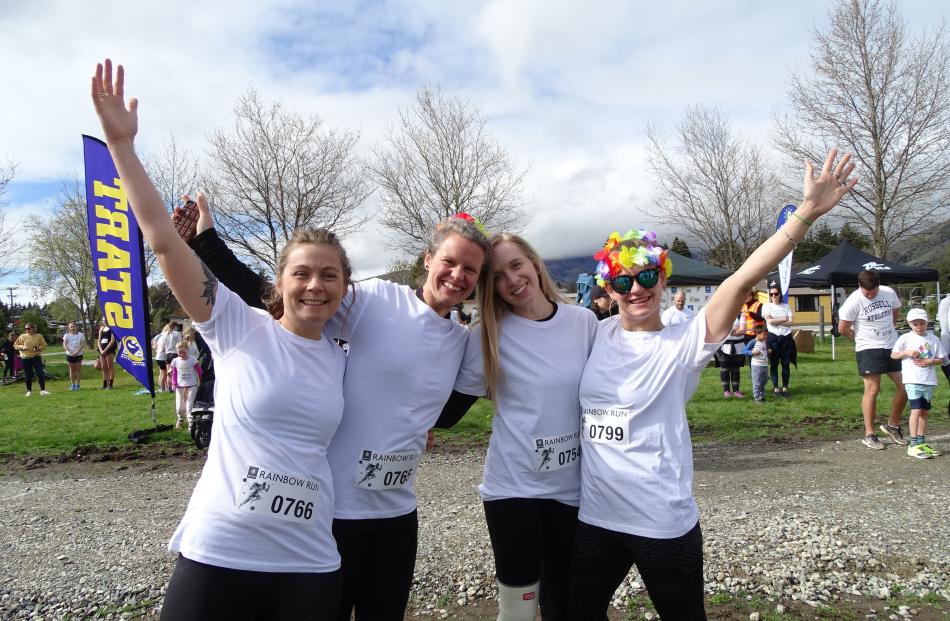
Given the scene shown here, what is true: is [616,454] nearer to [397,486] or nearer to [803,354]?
[397,486]

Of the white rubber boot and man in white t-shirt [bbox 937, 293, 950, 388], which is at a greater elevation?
man in white t-shirt [bbox 937, 293, 950, 388]

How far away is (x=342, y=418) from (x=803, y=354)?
1696 cm

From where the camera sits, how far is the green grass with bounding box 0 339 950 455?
305 inches

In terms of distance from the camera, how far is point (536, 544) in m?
2.35

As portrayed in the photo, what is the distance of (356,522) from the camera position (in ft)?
6.89

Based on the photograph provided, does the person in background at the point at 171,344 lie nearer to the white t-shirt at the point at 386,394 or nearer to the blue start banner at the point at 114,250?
the blue start banner at the point at 114,250

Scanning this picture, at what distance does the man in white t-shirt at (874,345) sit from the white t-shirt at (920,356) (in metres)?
0.21

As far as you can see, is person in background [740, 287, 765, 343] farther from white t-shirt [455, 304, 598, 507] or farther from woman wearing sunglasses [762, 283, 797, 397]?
white t-shirt [455, 304, 598, 507]

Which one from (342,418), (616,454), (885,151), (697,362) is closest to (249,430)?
(342,418)

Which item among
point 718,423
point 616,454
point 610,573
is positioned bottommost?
point 718,423

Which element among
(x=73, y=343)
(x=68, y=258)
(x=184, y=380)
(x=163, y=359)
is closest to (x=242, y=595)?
(x=184, y=380)

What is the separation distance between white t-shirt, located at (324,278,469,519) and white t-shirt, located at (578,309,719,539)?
2.00 feet

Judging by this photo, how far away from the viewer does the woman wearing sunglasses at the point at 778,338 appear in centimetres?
1019

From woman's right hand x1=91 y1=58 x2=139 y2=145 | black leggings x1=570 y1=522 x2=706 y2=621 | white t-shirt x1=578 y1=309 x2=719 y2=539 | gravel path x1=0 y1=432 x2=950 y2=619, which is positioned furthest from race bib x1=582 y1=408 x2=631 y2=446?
woman's right hand x1=91 y1=58 x2=139 y2=145
